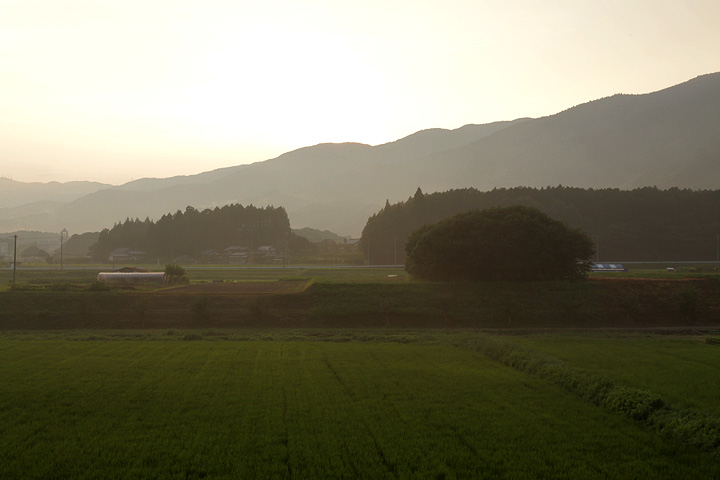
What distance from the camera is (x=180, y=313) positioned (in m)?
37.7

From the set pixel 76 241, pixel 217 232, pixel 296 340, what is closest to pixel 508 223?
pixel 296 340

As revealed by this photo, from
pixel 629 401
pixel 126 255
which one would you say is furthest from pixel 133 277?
pixel 126 255

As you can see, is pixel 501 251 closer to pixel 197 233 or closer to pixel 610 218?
pixel 610 218

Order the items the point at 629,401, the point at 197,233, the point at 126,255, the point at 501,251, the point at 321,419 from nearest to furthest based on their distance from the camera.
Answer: the point at 321,419 < the point at 629,401 < the point at 501,251 < the point at 126,255 < the point at 197,233

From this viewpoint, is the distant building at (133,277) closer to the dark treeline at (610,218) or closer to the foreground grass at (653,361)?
the foreground grass at (653,361)

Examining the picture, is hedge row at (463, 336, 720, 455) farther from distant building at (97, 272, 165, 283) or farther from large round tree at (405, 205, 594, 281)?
distant building at (97, 272, 165, 283)

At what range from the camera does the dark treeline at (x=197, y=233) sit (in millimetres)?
111625

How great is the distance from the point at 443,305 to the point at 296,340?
549 inches

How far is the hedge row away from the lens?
11.7m

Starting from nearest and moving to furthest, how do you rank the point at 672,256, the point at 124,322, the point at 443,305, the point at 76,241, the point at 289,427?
the point at 289,427
the point at 124,322
the point at 443,305
the point at 672,256
the point at 76,241

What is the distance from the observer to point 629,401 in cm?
1413

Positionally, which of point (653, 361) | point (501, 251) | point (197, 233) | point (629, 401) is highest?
point (197, 233)

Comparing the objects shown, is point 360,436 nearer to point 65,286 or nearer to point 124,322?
point 124,322

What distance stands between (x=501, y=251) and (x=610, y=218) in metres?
61.1
